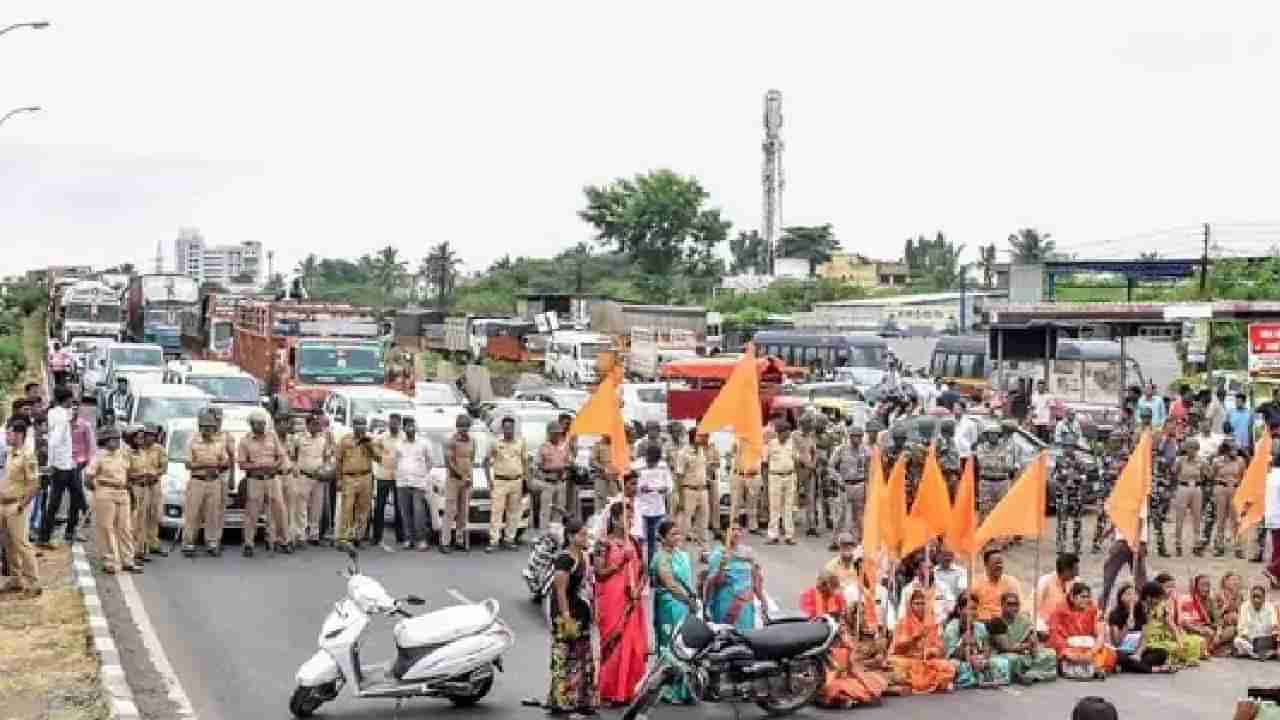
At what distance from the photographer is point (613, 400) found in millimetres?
16234

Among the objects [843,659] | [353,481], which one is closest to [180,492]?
[353,481]

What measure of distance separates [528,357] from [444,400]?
1115 inches

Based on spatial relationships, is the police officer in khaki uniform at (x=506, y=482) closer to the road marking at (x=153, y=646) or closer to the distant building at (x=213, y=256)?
the road marking at (x=153, y=646)

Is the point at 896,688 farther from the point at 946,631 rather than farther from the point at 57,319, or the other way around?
the point at 57,319

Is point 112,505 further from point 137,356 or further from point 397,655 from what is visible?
point 137,356

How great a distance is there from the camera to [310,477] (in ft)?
59.4

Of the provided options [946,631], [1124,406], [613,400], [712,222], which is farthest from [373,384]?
[712,222]

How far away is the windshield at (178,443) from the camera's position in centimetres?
1848

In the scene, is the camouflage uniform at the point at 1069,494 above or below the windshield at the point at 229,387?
below

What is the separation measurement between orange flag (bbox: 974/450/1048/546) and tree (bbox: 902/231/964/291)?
266ft

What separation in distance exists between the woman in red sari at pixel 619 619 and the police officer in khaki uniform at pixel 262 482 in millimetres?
7011

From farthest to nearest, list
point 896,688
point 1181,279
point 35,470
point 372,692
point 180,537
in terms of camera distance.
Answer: point 1181,279 < point 180,537 < point 35,470 < point 896,688 < point 372,692

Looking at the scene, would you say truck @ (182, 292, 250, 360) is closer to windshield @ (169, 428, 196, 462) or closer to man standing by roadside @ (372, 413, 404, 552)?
windshield @ (169, 428, 196, 462)

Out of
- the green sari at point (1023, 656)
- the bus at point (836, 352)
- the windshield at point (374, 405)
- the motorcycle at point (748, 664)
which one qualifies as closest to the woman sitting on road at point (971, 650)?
the green sari at point (1023, 656)
